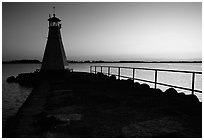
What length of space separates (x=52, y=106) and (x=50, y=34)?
1495cm

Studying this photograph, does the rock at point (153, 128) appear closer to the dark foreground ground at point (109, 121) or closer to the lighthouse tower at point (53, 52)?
the dark foreground ground at point (109, 121)

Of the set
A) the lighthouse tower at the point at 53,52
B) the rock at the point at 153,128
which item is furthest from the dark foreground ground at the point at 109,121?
the lighthouse tower at the point at 53,52

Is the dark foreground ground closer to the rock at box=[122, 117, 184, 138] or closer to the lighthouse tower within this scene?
the rock at box=[122, 117, 184, 138]

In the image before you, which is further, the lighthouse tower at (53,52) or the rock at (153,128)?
the lighthouse tower at (53,52)

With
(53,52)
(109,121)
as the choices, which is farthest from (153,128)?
(53,52)

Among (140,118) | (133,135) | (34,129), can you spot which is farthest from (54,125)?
(140,118)

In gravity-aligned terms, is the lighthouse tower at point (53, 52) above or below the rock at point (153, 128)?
above

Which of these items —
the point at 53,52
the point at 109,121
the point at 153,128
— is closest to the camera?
the point at 153,128

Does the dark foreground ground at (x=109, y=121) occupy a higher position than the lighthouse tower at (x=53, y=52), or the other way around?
the lighthouse tower at (x=53, y=52)

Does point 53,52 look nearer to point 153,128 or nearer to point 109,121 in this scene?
point 109,121

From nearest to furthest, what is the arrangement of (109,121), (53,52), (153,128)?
(153,128) → (109,121) → (53,52)

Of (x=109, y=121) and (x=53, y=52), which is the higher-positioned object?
(x=53, y=52)

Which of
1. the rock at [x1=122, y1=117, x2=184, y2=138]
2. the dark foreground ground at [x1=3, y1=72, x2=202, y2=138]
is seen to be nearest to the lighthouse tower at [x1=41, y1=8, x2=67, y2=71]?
the dark foreground ground at [x1=3, y1=72, x2=202, y2=138]

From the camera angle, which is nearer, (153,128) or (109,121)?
(153,128)
